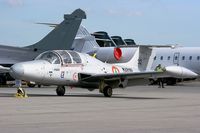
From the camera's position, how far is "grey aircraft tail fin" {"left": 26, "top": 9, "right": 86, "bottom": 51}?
42.0m

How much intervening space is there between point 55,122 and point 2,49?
107 feet

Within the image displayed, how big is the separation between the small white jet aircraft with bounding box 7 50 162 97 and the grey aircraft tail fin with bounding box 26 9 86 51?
18468 millimetres

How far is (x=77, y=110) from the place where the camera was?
14852mm

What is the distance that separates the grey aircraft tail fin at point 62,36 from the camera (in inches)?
1655

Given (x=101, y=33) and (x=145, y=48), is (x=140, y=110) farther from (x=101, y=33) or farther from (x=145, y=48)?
(x=101, y=33)

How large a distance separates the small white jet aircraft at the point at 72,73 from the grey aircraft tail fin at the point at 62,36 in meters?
A: 18.5

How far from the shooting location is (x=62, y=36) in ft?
139

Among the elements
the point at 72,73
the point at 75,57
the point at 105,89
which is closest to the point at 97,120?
the point at 72,73

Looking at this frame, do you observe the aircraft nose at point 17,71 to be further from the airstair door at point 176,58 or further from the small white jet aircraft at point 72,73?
the airstair door at point 176,58

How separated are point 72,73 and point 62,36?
65.8ft

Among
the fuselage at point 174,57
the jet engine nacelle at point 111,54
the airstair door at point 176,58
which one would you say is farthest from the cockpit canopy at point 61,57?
the airstair door at point 176,58

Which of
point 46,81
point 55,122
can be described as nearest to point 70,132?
point 55,122

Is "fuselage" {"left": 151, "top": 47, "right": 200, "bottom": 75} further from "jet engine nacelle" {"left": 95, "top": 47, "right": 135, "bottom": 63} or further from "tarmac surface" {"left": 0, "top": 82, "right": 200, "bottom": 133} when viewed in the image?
"tarmac surface" {"left": 0, "top": 82, "right": 200, "bottom": 133}

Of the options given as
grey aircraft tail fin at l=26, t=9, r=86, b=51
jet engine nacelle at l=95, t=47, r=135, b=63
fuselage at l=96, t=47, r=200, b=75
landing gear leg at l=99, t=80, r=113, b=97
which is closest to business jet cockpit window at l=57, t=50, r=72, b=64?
landing gear leg at l=99, t=80, r=113, b=97
